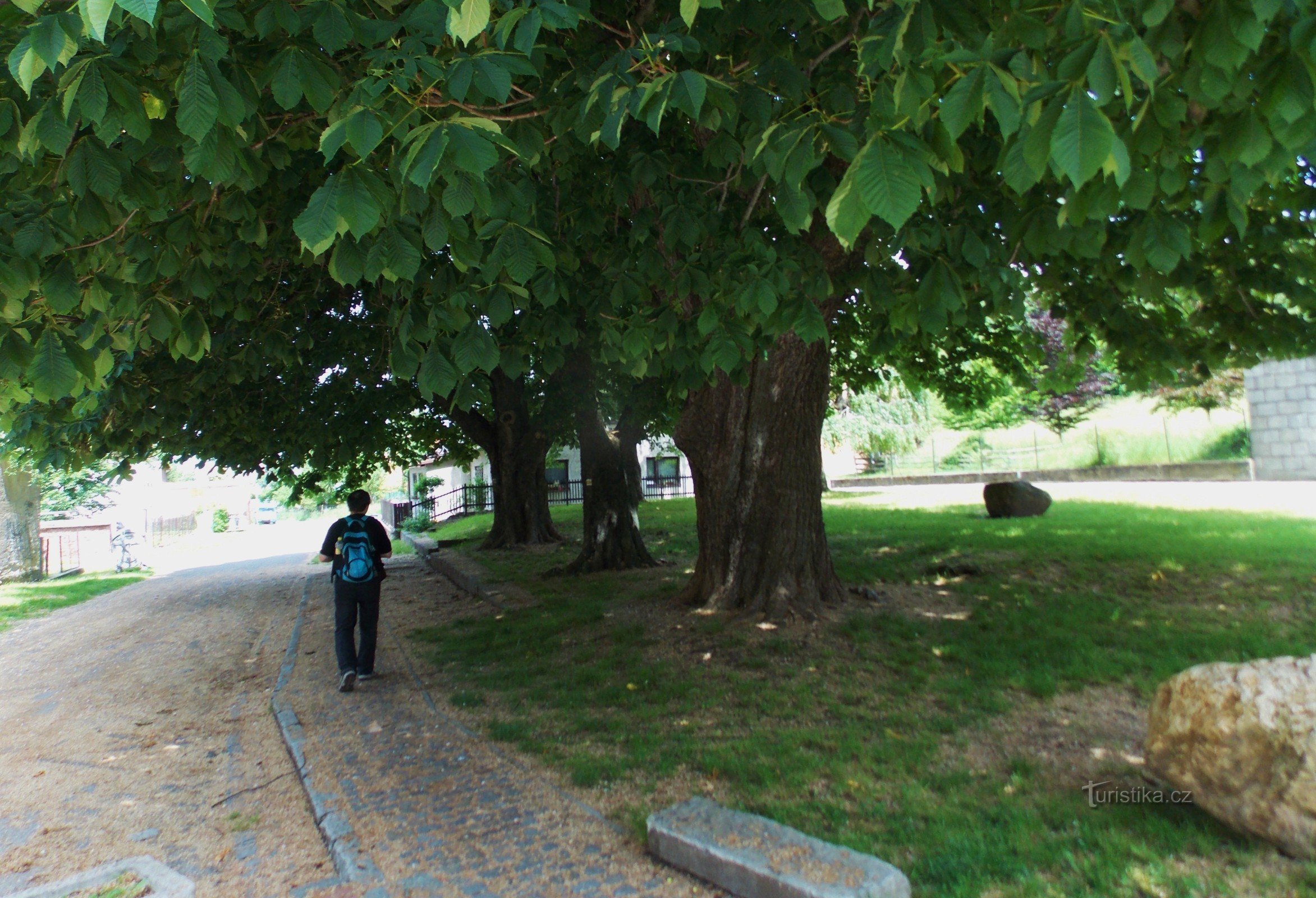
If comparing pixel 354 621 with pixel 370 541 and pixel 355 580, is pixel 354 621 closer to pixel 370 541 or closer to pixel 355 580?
pixel 355 580

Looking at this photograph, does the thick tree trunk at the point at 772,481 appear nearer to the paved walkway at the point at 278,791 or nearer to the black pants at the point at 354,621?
the paved walkway at the point at 278,791

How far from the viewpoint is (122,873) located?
386 centimetres

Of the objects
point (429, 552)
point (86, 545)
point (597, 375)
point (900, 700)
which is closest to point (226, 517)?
point (86, 545)

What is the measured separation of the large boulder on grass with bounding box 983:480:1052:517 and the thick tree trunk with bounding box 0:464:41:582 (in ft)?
74.3

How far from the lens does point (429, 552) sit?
20625 mm

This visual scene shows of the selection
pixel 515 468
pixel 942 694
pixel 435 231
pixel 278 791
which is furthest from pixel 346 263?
pixel 515 468

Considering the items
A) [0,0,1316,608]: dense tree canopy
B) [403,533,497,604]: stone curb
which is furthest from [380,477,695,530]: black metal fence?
[0,0,1316,608]: dense tree canopy

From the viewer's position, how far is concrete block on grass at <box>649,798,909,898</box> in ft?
10.00

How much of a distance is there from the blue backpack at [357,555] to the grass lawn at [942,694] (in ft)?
4.15

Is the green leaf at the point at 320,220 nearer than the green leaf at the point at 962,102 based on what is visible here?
No

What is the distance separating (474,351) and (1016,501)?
43.5ft

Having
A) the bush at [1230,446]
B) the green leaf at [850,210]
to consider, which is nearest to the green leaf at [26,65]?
the green leaf at [850,210]

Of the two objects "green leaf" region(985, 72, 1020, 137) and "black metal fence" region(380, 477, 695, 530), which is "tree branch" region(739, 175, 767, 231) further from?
"black metal fence" region(380, 477, 695, 530)

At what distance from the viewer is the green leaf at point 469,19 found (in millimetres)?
2711
